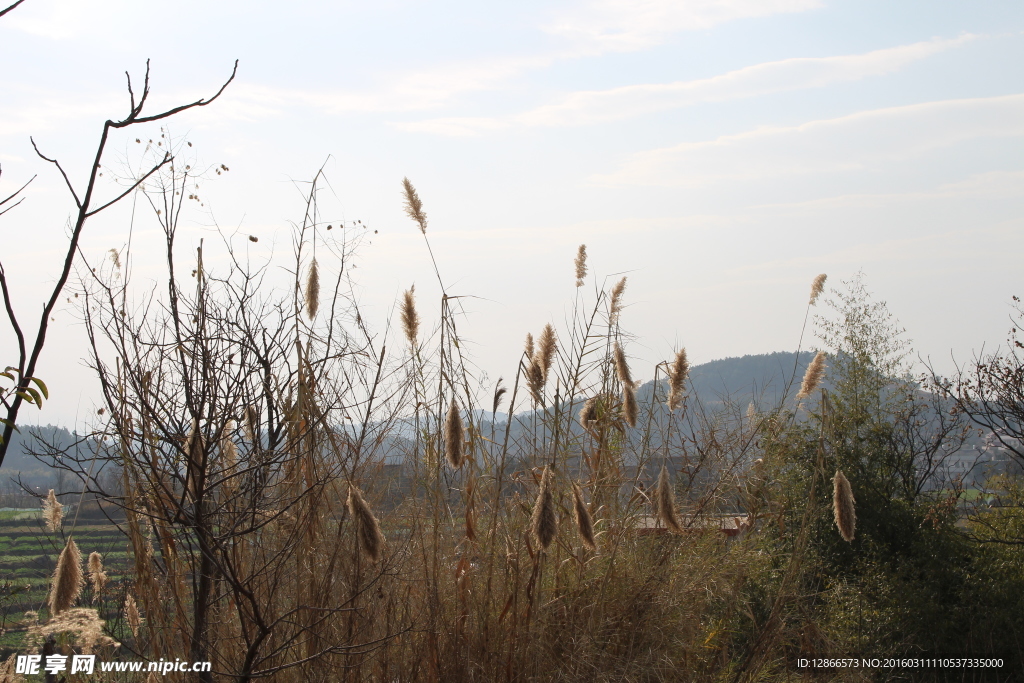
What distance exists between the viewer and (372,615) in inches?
105

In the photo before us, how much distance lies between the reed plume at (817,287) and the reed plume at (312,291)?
3.02 metres

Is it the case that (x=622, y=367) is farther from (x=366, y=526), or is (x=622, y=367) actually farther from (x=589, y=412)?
(x=366, y=526)

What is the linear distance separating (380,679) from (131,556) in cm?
108

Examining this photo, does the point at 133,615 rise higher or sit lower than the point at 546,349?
lower

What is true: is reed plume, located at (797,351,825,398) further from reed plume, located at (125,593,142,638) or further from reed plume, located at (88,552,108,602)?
reed plume, located at (88,552,108,602)

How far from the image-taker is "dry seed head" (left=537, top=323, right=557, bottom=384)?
3.44 metres

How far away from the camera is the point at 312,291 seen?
A: 306 cm

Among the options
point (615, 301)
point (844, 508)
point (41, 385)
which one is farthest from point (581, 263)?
point (41, 385)

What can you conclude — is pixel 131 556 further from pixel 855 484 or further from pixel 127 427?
pixel 855 484

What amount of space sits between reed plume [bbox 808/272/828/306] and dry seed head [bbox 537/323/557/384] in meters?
2.00

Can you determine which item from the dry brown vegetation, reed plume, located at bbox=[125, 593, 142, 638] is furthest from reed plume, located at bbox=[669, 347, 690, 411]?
reed plume, located at bbox=[125, 593, 142, 638]

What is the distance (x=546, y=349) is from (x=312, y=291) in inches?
41.3

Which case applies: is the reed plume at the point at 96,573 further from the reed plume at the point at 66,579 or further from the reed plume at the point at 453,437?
the reed plume at the point at 453,437

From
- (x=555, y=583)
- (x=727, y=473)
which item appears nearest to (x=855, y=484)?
(x=727, y=473)
